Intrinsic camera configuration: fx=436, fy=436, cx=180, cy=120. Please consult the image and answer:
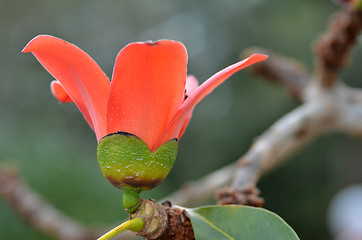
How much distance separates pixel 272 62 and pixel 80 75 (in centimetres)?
81

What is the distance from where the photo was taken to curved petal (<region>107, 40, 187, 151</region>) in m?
0.37

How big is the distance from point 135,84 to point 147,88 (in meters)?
0.01

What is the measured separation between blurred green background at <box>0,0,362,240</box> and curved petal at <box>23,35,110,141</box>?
2.55 metres

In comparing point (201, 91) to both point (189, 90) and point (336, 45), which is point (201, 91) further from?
point (336, 45)

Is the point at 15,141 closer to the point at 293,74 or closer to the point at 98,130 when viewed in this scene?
the point at 293,74

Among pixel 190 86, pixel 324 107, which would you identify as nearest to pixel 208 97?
pixel 324 107

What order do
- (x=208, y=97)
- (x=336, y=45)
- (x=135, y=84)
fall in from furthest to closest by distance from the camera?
(x=208, y=97), (x=336, y=45), (x=135, y=84)

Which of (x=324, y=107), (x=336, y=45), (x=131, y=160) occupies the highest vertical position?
(x=131, y=160)

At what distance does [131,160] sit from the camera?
0.40 meters

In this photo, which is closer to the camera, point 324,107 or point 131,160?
point 131,160

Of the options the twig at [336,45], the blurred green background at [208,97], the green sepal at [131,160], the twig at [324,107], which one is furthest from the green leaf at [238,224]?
the blurred green background at [208,97]

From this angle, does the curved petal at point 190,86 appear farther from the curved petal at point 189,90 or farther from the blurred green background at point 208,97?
the blurred green background at point 208,97

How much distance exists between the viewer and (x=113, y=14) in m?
6.50

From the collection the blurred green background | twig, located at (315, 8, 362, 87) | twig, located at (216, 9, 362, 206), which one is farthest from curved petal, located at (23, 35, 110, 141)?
the blurred green background
